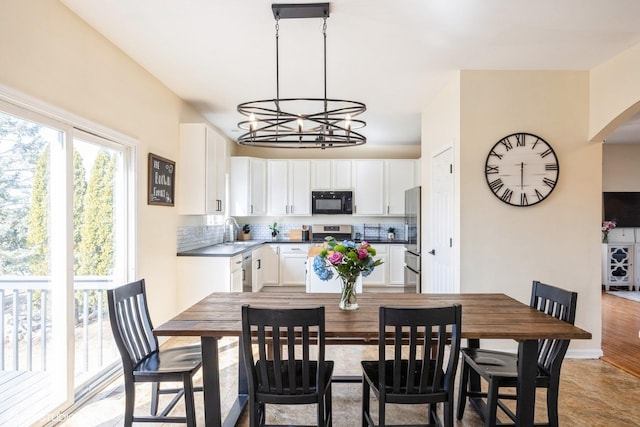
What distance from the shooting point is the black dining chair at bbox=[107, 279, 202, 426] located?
2.00m

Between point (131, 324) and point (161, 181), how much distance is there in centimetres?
193

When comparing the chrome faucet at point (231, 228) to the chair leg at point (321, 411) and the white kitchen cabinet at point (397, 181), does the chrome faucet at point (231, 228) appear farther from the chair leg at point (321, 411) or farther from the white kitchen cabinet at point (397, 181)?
the chair leg at point (321, 411)

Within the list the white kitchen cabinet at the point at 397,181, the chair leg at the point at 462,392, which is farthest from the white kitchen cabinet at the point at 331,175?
the chair leg at the point at 462,392

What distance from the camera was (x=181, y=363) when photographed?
215 cm

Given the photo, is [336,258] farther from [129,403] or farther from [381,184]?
[381,184]

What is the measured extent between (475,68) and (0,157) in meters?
3.47

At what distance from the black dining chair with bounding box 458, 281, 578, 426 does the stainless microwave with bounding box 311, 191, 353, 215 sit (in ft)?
14.0

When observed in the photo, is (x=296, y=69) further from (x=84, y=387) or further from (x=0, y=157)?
(x=84, y=387)

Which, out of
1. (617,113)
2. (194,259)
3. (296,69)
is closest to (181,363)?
(194,259)

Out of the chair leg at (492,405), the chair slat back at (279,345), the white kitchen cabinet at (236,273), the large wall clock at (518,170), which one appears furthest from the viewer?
the white kitchen cabinet at (236,273)

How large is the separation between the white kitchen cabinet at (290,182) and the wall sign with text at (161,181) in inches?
102

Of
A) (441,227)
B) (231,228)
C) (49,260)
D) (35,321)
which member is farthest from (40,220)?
(231,228)

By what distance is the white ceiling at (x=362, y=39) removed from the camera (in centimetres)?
240

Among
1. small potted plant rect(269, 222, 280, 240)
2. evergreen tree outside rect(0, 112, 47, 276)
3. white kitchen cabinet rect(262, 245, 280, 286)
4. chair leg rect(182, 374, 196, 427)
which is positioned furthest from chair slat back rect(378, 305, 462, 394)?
small potted plant rect(269, 222, 280, 240)
